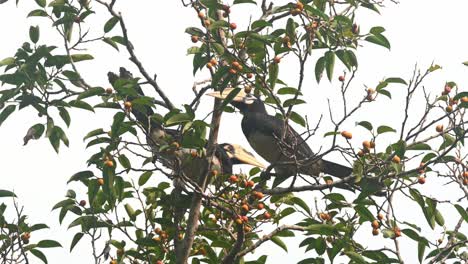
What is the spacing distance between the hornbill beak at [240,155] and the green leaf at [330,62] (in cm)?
218

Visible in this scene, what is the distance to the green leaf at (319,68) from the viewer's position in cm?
415

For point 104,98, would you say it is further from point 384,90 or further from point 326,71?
point 384,90

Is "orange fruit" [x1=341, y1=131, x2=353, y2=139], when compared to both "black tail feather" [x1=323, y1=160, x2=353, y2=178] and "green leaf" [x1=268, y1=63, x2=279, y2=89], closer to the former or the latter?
"green leaf" [x1=268, y1=63, x2=279, y2=89]

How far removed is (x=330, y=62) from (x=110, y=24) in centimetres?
158

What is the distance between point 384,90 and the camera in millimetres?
4387

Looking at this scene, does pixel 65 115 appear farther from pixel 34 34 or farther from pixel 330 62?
pixel 330 62

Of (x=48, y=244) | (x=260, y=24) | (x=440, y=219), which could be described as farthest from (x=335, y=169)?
(x=48, y=244)

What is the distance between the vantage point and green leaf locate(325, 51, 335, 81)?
161 inches

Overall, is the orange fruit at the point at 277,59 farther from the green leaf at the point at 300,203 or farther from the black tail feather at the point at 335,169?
the black tail feather at the point at 335,169

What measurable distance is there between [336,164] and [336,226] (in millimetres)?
1922

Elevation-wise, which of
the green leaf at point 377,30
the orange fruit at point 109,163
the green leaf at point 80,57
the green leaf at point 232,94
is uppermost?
the green leaf at point 80,57

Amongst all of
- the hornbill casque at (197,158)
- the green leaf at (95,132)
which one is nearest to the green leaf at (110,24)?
the hornbill casque at (197,158)

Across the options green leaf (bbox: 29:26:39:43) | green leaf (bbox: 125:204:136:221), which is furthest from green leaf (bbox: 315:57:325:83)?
green leaf (bbox: 29:26:39:43)

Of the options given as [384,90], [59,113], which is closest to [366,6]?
[384,90]
